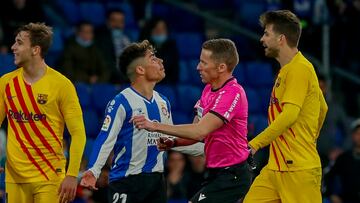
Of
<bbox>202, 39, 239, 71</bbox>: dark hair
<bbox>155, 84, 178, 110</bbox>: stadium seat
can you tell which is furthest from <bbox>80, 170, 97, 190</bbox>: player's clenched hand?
<bbox>155, 84, 178, 110</bbox>: stadium seat

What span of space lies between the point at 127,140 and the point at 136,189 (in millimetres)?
432

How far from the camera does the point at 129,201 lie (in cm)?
1003

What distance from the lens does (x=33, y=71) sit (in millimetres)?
10094

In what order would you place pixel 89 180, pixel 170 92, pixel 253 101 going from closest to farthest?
pixel 89 180 < pixel 170 92 < pixel 253 101

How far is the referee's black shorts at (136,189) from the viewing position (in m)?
10.0

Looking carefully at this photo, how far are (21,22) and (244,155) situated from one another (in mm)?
6911

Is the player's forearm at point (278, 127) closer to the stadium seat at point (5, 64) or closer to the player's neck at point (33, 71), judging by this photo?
the player's neck at point (33, 71)

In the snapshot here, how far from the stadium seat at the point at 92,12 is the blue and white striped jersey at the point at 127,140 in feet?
24.1

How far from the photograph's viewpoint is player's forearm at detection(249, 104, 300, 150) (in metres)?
9.53

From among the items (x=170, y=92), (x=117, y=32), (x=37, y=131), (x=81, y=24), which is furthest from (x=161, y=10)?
(x=37, y=131)

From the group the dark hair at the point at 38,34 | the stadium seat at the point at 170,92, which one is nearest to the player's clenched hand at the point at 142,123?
the dark hair at the point at 38,34

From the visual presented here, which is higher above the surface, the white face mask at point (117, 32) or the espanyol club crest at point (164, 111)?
the white face mask at point (117, 32)

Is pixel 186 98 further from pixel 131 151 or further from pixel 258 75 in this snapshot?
pixel 131 151

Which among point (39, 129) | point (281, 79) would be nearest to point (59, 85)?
point (39, 129)
